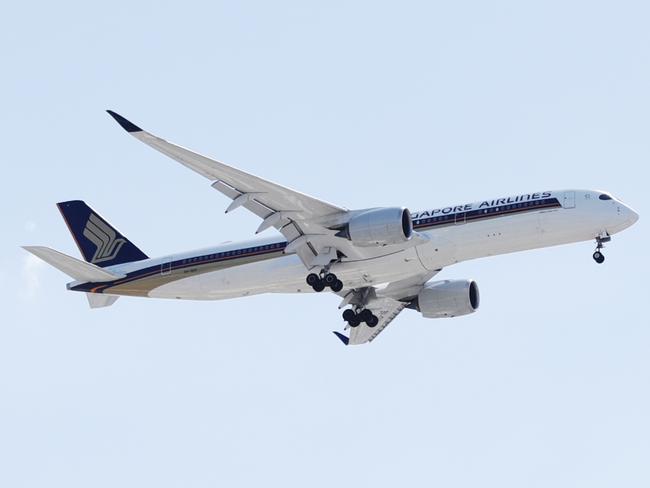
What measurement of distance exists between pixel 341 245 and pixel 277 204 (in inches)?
117

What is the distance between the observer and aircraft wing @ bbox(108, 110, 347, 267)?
138 ft

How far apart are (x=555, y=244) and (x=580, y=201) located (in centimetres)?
181

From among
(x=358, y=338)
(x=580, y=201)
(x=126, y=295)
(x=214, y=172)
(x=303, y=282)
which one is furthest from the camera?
(x=358, y=338)

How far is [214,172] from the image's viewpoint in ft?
139

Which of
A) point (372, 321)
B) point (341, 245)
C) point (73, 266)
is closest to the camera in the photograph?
point (341, 245)

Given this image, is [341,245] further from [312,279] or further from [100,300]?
[100,300]

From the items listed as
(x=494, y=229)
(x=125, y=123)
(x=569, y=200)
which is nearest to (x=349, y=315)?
(x=494, y=229)

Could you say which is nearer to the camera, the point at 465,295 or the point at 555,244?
the point at 555,244

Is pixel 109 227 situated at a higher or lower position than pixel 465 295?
higher

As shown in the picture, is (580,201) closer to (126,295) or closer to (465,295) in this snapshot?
(465,295)

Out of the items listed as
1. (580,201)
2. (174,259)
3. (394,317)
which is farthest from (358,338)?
(580,201)

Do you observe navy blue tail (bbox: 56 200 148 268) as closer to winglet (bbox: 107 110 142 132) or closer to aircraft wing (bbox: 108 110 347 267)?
aircraft wing (bbox: 108 110 347 267)

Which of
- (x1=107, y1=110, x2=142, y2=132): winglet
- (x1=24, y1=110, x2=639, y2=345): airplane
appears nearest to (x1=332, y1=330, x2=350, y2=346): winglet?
(x1=24, y1=110, x2=639, y2=345): airplane

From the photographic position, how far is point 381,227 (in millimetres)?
43875
